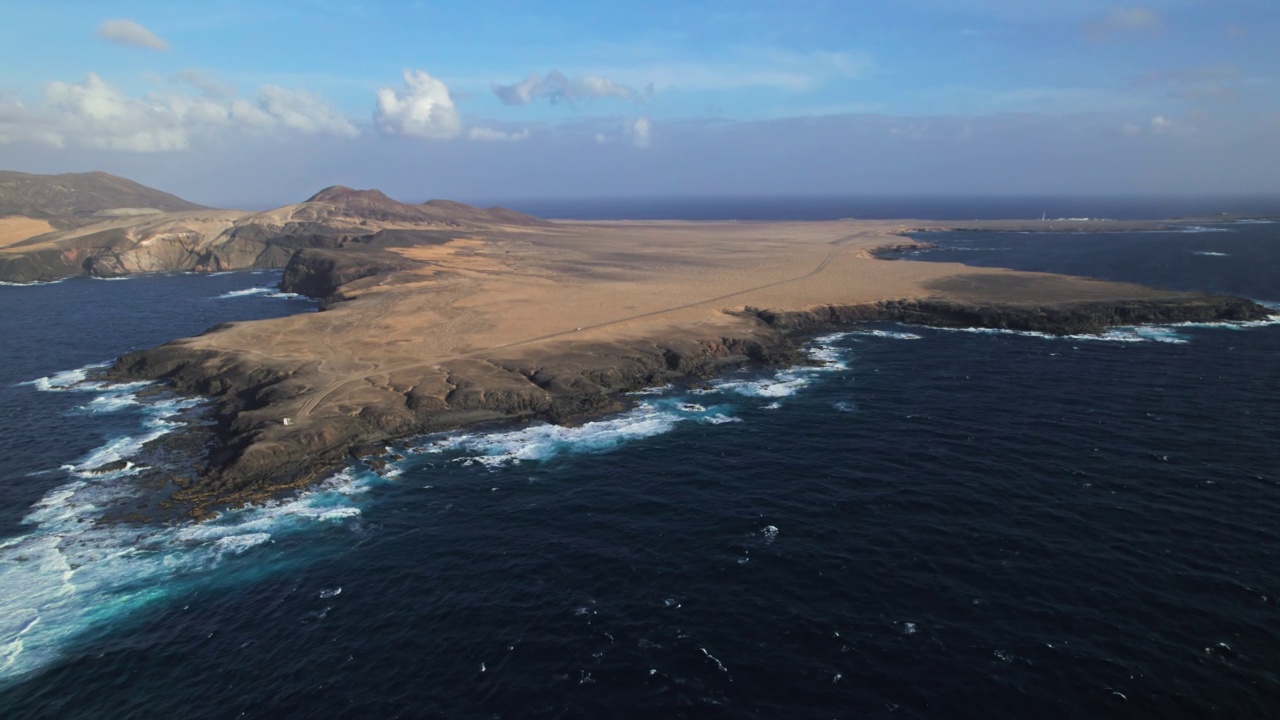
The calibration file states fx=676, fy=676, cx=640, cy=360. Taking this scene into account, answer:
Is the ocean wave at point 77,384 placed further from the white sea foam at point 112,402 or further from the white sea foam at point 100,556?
the white sea foam at point 100,556

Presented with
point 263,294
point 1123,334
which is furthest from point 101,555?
point 1123,334

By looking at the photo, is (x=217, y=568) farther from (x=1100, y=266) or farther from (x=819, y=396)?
(x=1100, y=266)

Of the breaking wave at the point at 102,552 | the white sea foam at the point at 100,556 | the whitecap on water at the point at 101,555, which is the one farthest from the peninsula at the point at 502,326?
the white sea foam at the point at 100,556

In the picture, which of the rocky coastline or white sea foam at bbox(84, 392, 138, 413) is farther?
white sea foam at bbox(84, 392, 138, 413)

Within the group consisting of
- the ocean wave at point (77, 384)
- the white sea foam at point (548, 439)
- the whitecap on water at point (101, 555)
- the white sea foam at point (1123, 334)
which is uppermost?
the white sea foam at point (1123, 334)

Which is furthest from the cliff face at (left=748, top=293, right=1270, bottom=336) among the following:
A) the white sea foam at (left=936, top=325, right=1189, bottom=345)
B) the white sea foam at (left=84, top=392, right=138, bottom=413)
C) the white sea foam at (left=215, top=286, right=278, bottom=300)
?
the white sea foam at (left=215, top=286, right=278, bottom=300)

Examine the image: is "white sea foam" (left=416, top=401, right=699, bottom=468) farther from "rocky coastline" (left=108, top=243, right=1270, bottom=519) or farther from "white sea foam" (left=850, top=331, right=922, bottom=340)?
"white sea foam" (left=850, top=331, right=922, bottom=340)

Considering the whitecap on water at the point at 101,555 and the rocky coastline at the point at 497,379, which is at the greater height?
the rocky coastline at the point at 497,379
